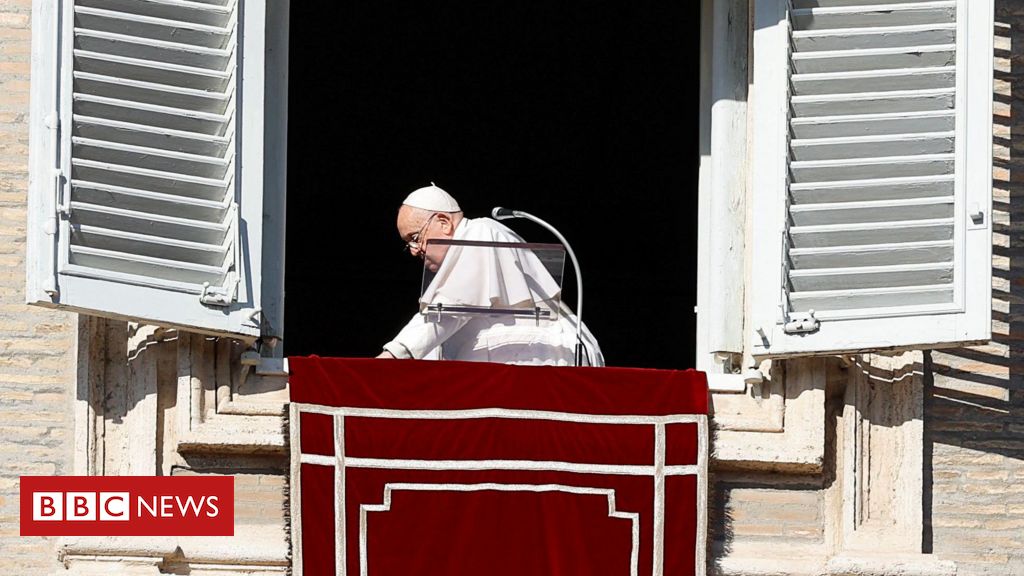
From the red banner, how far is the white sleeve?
289 millimetres

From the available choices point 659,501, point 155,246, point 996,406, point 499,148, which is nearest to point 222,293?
point 155,246

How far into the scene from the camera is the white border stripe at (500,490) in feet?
26.7

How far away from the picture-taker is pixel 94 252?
26.7 feet

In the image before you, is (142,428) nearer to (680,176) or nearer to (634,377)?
(634,377)

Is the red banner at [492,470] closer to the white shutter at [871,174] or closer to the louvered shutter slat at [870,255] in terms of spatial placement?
the white shutter at [871,174]

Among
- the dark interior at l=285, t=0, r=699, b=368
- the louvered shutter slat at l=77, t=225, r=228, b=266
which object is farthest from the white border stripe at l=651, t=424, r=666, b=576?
the dark interior at l=285, t=0, r=699, b=368

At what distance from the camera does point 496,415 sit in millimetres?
8250

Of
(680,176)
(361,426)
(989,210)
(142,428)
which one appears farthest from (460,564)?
(680,176)

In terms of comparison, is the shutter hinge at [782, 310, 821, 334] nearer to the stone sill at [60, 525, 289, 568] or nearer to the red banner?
the red banner

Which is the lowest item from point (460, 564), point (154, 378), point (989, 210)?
point (460, 564)

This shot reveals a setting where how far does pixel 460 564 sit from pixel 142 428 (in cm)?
99

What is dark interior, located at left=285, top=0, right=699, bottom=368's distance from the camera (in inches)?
469

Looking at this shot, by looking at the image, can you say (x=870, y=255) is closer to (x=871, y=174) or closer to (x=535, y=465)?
(x=871, y=174)

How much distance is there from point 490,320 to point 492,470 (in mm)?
583
